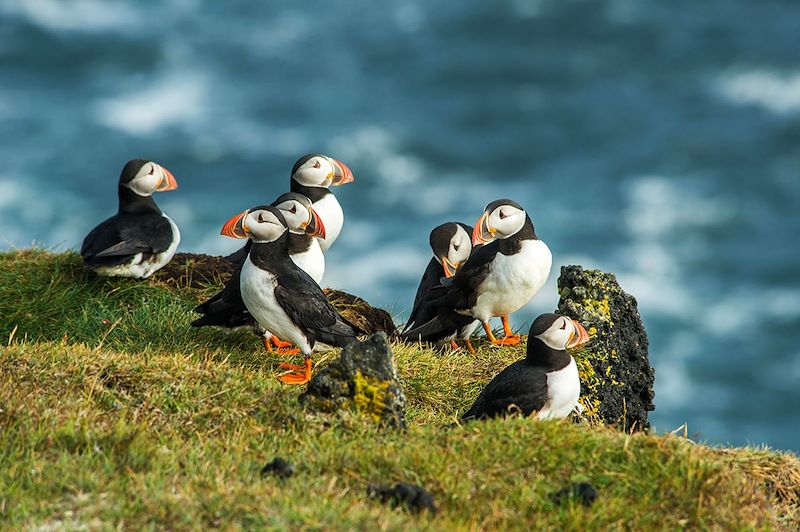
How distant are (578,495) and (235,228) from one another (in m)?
3.94

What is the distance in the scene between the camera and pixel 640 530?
5641 millimetres

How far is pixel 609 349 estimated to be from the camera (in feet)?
30.4

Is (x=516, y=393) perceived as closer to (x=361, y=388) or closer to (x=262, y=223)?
(x=361, y=388)

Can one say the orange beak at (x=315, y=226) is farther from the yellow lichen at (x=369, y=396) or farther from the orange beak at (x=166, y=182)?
the yellow lichen at (x=369, y=396)

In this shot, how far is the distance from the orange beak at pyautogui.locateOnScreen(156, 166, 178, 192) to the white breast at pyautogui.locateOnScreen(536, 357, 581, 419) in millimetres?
5453

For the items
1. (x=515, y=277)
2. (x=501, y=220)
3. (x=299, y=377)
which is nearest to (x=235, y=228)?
(x=299, y=377)

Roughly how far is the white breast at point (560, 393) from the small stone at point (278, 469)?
77.7 inches

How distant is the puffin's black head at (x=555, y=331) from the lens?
745cm

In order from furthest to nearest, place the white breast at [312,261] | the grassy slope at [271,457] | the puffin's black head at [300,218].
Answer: the white breast at [312,261] < the puffin's black head at [300,218] < the grassy slope at [271,457]

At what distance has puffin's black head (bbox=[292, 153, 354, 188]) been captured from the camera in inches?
431

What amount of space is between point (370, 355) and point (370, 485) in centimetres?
124

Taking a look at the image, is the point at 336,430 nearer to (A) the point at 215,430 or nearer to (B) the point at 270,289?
Answer: (A) the point at 215,430

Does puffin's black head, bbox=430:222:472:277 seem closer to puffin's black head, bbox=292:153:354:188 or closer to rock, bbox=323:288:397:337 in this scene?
rock, bbox=323:288:397:337

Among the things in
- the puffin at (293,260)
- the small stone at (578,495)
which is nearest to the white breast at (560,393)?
the small stone at (578,495)
